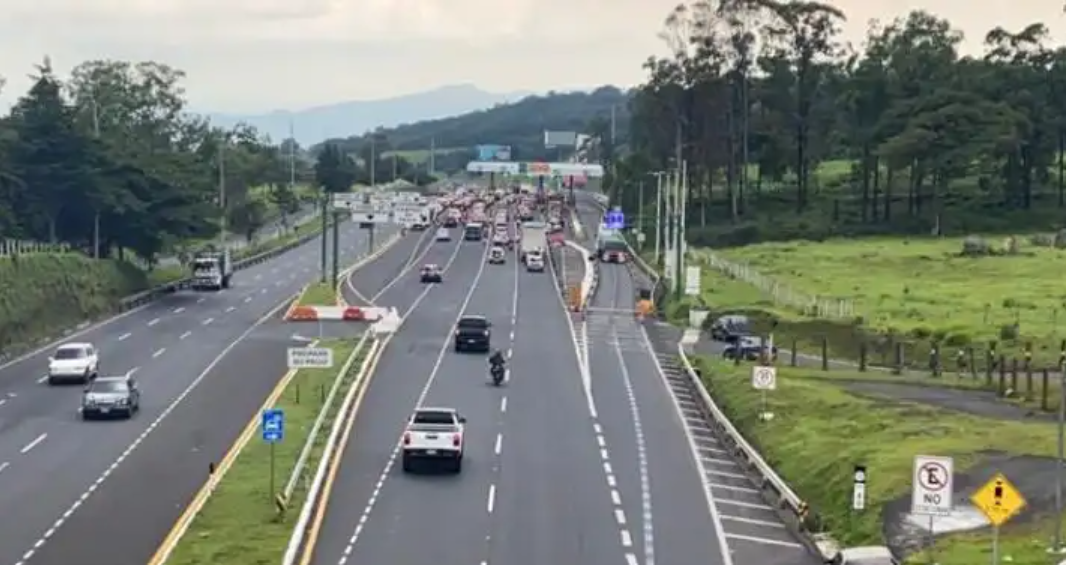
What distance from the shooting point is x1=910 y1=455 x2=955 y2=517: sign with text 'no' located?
2503cm

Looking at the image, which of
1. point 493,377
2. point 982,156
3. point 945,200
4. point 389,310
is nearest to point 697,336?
point 389,310

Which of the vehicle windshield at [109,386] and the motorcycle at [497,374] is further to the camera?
the motorcycle at [497,374]

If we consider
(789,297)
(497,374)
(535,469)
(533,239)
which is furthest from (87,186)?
(535,469)

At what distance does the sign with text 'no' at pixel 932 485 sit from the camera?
25.0m

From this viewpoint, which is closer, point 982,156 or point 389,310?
point 389,310

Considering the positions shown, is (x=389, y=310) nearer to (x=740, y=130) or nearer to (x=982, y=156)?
(x=982, y=156)

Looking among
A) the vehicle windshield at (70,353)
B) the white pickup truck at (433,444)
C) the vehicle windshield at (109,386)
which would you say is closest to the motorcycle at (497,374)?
the vehicle windshield at (109,386)

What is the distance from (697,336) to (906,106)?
59329mm

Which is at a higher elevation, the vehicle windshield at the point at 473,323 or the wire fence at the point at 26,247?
the wire fence at the point at 26,247

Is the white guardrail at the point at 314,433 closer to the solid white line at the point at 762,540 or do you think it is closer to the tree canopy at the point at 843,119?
the solid white line at the point at 762,540

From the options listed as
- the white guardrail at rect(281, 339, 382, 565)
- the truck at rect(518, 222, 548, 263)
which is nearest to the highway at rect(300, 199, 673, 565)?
the white guardrail at rect(281, 339, 382, 565)

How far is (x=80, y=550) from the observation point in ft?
102

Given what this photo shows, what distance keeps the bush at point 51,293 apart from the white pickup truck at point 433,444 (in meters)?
32.3

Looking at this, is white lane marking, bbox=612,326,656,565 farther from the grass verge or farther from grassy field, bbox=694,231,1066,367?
the grass verge
